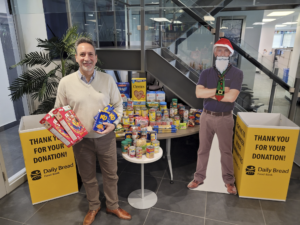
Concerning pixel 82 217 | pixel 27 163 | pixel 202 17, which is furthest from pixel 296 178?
pixel 27 163

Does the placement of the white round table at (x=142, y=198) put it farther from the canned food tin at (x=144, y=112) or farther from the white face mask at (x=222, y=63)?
the white face mask at (x=222, y=63)

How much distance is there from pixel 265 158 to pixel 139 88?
6.38ft

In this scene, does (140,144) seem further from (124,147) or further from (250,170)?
(250,170)

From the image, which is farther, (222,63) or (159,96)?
(159,96)

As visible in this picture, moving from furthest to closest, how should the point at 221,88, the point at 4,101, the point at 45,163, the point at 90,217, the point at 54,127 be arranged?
the point at 4,101 → the point at 45,163 → the point at 221,88 → the point at 90,217 → the point at 54,127

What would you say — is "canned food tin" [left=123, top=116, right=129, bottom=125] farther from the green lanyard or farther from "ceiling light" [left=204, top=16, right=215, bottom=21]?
"ceiling light" [left=204, top=16, right=215, bottom=21]

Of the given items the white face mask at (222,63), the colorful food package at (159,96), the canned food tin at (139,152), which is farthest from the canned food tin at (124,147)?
the white face mask at (222,63)

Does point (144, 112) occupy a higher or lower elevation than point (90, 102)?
lower

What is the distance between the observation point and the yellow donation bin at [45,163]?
2395 millimetres

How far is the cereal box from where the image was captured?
3.20 m

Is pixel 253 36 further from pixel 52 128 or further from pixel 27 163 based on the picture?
pixel 27 163

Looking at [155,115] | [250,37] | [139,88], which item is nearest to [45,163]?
[155,115]

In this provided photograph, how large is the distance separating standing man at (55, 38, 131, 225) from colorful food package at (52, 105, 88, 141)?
0.25 ft

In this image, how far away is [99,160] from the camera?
85.5 inches
